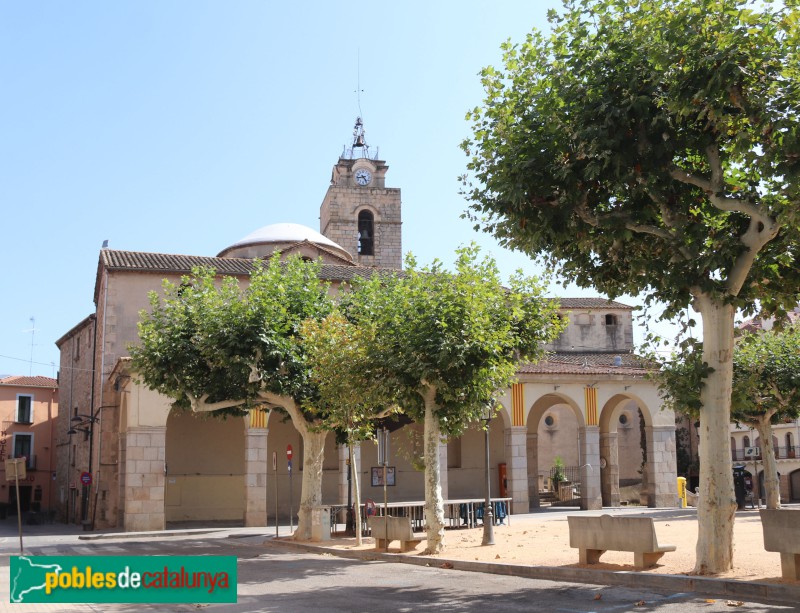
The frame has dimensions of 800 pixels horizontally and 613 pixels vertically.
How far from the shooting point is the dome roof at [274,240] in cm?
4559

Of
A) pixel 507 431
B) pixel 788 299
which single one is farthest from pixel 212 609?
pixel 507 431

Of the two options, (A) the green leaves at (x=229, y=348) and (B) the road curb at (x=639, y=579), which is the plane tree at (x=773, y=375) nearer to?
(A) the green leaves at (x=229, y=348)

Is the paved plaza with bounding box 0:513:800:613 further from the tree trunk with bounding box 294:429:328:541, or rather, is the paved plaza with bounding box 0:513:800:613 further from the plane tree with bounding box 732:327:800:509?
the plane tree with bounding box 732:327:800:509

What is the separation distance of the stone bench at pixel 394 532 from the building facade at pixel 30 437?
3959 cm

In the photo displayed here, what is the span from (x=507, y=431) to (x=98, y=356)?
1818 centimetres

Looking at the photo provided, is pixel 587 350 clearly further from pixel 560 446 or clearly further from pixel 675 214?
pixel 675 214

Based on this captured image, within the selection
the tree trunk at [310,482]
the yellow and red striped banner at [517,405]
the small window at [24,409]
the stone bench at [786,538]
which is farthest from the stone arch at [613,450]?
the small window at [24,409]

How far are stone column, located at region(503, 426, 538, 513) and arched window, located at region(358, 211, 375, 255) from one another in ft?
90.2

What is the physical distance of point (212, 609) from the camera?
11469mm

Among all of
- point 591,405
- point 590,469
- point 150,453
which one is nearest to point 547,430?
point 591,405

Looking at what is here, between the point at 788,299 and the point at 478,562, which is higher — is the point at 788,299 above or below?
above

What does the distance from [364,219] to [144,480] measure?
33.3 m

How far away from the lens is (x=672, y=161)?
12.8 m

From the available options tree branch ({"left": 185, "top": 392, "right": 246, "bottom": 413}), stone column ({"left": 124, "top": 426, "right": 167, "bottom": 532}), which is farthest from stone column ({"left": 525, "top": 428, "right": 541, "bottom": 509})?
tree branch ({"left": 185, "top": 392, "right": 246, "bottom": 413})
